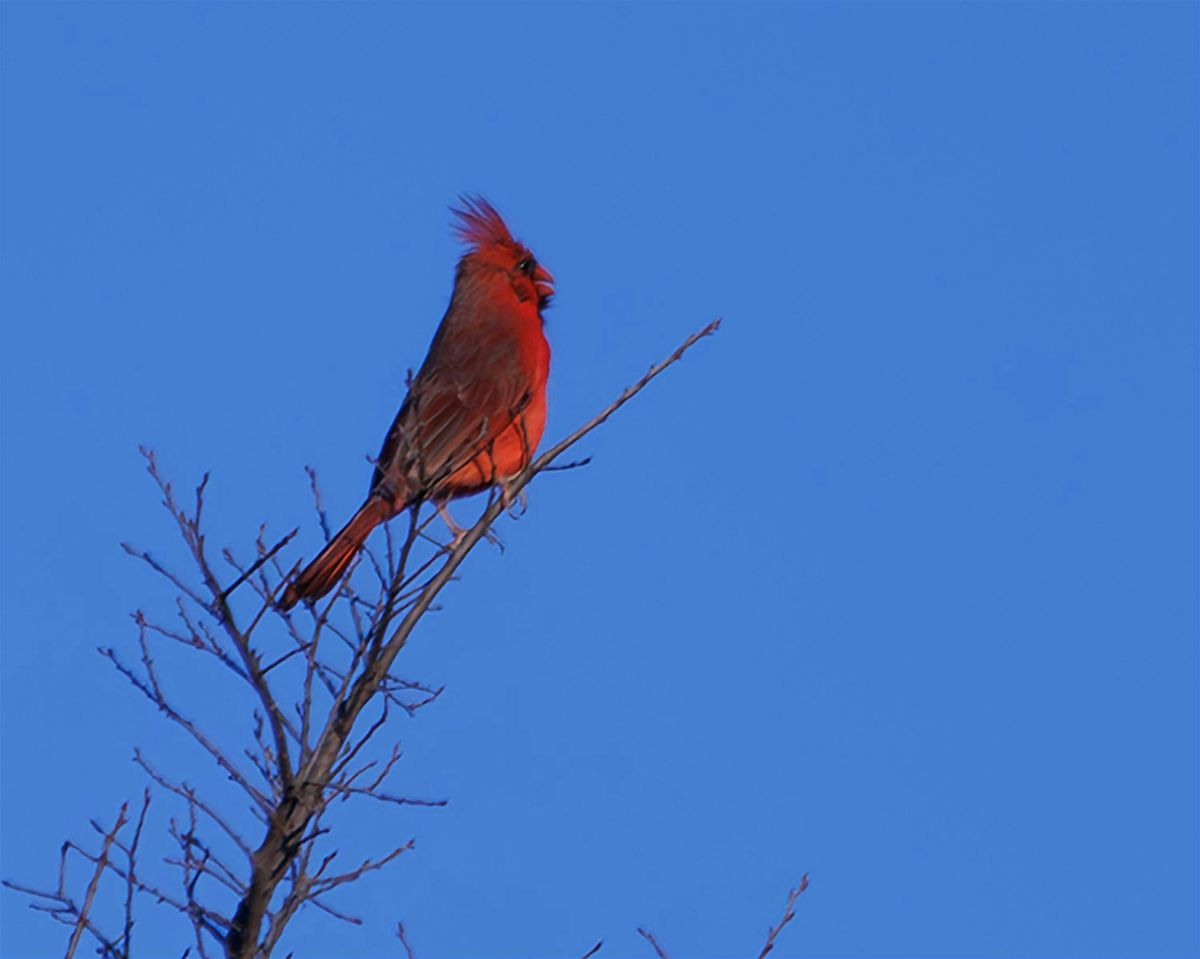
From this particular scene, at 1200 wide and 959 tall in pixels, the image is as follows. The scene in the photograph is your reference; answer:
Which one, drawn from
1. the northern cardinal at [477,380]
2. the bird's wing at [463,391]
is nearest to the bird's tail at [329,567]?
the northern cardinal at [477,380]

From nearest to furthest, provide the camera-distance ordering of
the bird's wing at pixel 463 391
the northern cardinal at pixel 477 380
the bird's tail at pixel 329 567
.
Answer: the bird's tail at pixel 329 567
the northern cardinal at pixel 477 380
the bird's wing at pixel 463 391

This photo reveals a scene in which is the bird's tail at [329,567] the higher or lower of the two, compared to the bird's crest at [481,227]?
lower

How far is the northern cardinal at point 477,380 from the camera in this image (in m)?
5.17

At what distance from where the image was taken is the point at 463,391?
6.05 meters

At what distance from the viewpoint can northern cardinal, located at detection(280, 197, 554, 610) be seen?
17.0ft

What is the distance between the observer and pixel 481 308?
6652mm

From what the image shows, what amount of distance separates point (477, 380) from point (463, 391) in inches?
5.3

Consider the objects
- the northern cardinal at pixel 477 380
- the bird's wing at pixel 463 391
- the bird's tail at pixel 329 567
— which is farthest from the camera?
the bird's wing at pixel 463 391

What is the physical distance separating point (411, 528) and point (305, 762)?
0.45 metres

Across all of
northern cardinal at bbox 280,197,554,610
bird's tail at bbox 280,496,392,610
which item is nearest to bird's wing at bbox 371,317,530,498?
northern cardinal at bbox 280,197,554,610

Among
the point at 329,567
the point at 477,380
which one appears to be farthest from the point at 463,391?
the point at 329,567

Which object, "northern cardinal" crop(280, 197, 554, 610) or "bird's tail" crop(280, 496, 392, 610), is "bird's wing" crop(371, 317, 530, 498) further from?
"bird's tail" crop(280, 496, 392, 610)

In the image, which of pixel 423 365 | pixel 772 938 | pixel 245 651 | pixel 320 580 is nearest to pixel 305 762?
pixel 245 651

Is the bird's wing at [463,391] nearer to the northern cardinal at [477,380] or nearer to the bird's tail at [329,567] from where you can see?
the northern cardinal at [477,380]
